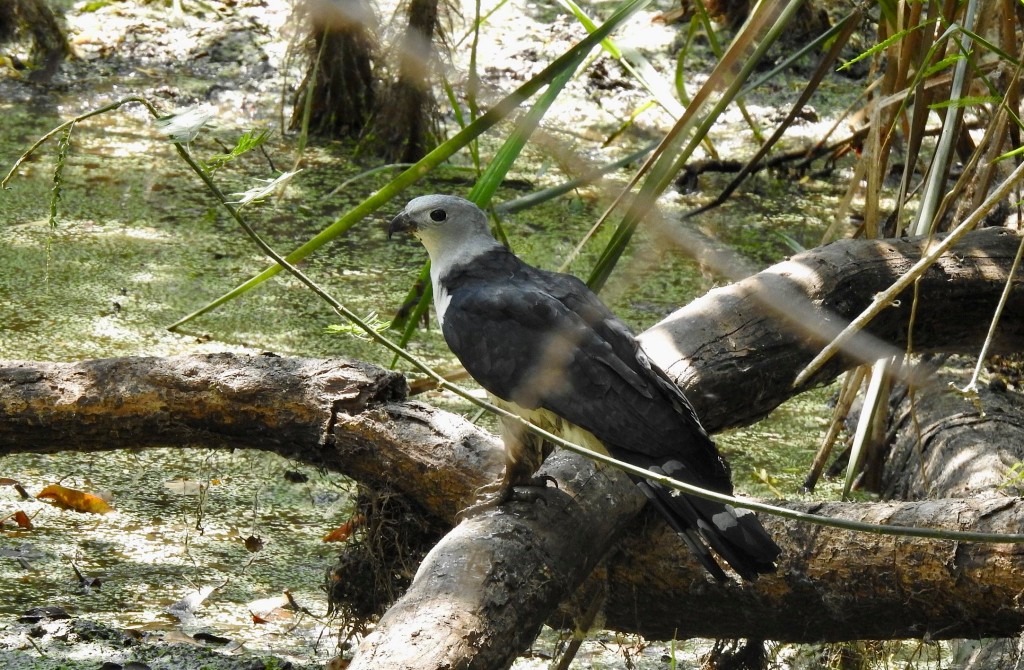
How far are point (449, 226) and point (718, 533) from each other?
0.95 metres

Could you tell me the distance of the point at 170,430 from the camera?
2408 millimetres

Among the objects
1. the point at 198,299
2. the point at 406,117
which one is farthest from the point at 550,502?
the point at 406,117

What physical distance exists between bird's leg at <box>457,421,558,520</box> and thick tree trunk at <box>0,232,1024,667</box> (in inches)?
1.7

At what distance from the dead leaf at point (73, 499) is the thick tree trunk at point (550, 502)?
1.46ft

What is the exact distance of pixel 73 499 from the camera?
2836 mm

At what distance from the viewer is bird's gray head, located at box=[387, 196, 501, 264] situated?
240 centimetres

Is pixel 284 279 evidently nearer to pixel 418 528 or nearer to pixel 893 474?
pixel 418 528

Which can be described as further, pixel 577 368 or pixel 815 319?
pixel 815 319

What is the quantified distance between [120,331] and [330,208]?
1151 millimetres

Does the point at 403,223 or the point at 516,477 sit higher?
Result: the point at 403,223

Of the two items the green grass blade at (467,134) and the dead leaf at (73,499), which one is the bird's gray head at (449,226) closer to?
the green grass blade at (467,134)

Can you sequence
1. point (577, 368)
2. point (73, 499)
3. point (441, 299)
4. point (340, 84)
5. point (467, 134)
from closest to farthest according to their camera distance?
point (467, 134)
point (577, 368)
point (441, 299)
point (73, 499)
point (340, 84)

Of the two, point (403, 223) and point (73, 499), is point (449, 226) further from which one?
point (73, 499)

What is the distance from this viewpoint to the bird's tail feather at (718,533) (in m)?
1.79
